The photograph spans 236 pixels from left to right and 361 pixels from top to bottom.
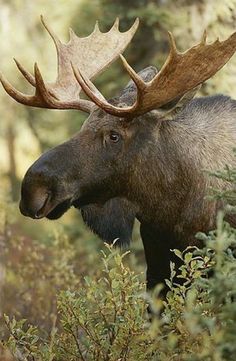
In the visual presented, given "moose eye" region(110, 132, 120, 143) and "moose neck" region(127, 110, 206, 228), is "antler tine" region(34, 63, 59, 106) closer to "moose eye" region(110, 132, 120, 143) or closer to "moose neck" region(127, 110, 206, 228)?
"moose eye" region(110, 132, 120, 143)

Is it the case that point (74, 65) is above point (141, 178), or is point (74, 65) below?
above

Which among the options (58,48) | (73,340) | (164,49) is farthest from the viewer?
(164,49)

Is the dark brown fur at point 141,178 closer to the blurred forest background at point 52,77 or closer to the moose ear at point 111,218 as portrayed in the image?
the moose ear at point 111,218

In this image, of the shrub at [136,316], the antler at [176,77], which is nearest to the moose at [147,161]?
the antler at [176,77]

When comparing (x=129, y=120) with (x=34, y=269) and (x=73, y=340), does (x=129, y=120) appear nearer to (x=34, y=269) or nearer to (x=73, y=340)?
(x=73, y=340)

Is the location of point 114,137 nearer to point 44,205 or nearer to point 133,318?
point 44,205

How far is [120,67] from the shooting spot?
46.3ft

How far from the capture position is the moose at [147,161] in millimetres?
6504

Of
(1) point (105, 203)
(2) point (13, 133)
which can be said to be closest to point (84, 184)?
(1) point (105, 203)

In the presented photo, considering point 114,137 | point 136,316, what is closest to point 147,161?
point 114,137

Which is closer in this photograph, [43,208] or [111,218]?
[43,208]

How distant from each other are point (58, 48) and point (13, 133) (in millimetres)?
20630

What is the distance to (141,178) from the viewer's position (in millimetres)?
6789

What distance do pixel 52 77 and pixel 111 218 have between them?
472 inches
